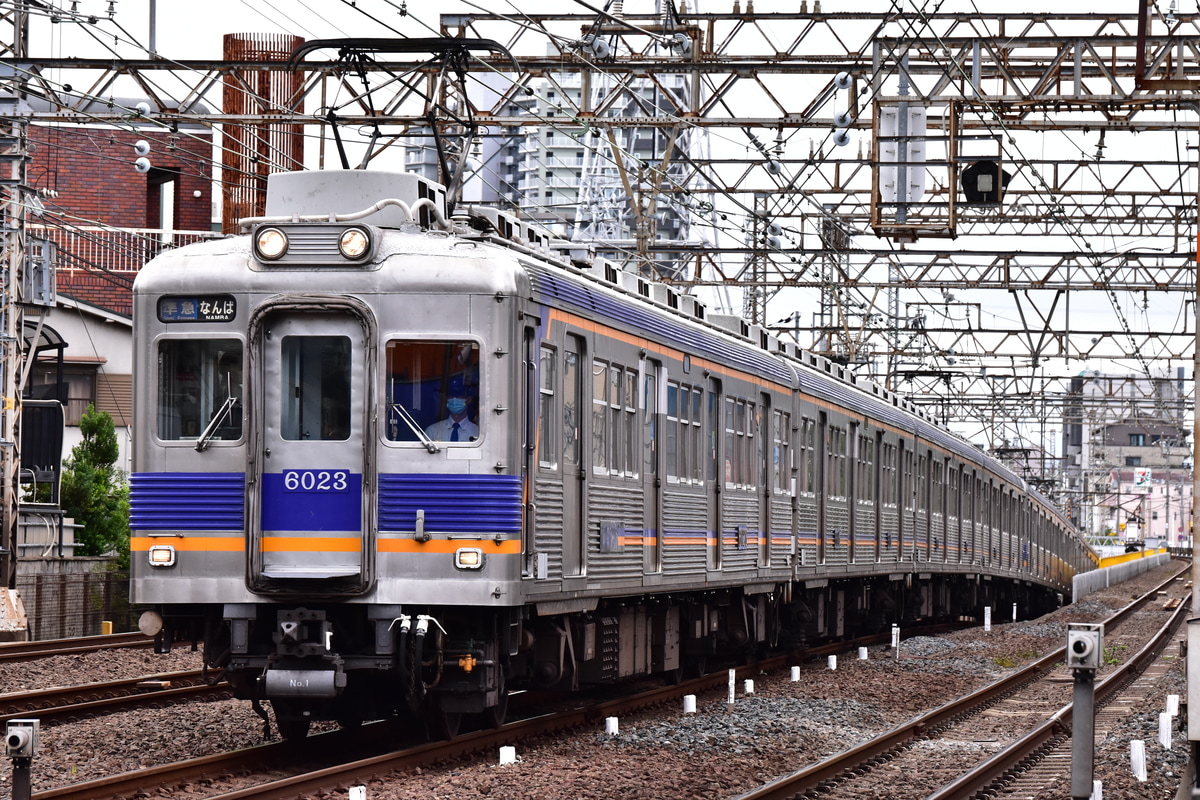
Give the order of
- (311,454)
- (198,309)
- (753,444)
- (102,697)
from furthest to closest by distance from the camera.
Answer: (753,444)
(102,697)
(198,309)
(311,454)

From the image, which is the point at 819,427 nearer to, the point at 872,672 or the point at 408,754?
the point at 872,672

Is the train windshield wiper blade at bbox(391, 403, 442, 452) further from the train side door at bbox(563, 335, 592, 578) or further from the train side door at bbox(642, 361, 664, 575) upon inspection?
the train side door at bbox(642, 361, 664, 575)

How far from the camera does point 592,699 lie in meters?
15.3

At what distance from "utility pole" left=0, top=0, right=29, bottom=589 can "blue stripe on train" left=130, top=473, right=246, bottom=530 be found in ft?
32.9

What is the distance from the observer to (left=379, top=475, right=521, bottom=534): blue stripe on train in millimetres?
10727

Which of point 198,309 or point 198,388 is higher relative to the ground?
point 198,309

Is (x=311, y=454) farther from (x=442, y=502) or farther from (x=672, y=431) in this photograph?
(x=672, y=431)

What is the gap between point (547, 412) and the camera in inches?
463

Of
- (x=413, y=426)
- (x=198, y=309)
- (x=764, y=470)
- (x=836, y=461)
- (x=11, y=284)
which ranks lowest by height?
(x=764, y=470)

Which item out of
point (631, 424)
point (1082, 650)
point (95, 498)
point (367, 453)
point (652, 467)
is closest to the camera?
point (1082, 650)

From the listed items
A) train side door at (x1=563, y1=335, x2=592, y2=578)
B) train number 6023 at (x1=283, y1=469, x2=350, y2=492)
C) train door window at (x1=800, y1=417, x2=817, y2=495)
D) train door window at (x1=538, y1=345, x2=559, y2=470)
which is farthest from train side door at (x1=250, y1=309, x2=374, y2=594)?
train door window at (x1=800, y1=417, x2=817, y2=495)

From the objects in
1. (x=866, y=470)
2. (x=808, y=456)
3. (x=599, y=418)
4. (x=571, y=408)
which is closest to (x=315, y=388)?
(x=571, y=408)

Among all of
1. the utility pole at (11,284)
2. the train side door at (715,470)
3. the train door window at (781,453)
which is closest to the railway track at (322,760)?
the train side door at (715,470)

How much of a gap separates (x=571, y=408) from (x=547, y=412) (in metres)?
0.57
